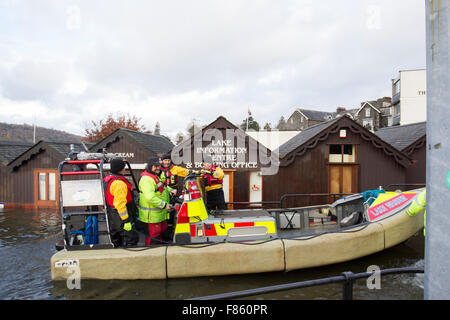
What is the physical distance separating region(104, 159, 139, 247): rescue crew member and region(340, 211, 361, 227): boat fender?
4.87m

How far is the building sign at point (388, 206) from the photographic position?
22.0 feet

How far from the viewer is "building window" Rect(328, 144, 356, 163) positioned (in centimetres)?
1338

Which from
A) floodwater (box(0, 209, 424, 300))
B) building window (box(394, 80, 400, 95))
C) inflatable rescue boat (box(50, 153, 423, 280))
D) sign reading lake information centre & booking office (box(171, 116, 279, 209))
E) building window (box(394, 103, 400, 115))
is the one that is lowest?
floodwater (box(0, 209, 424, 300))

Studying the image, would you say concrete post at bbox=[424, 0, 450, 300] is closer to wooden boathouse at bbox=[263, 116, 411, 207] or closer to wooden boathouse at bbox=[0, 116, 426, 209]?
wooden boathouse at bbox=[0, 116, 426, 209]

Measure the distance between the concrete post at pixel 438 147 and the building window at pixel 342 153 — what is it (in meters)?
11.7

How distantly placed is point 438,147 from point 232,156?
10778 millimetres

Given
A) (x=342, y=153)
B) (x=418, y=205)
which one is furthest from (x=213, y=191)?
(x=342, y=153)

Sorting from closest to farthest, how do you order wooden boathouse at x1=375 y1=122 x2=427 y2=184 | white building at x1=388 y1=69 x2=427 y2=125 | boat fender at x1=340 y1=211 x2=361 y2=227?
boat fender at x1=340 y1=211 x2=361 y2=227, wooden boathouse at x1=375 y1=122 x2=427 y2=184, white building at x1=388 y1=69 x2=427 y2=125

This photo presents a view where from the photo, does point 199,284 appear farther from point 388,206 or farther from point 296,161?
point 296,161

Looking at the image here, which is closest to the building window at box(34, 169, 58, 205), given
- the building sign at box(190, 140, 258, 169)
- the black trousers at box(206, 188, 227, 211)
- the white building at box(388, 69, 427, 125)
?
the building sign at box(190, 140, 258, 169)

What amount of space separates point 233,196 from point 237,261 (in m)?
7.46

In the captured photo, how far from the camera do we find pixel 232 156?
41.8 ft

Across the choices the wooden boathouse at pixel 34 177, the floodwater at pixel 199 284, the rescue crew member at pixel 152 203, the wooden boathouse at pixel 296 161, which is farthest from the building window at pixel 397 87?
the rescue crew member at pixel 152 203

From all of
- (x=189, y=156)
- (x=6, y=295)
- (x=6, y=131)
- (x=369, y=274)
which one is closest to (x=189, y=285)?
(x=6, y=295)
